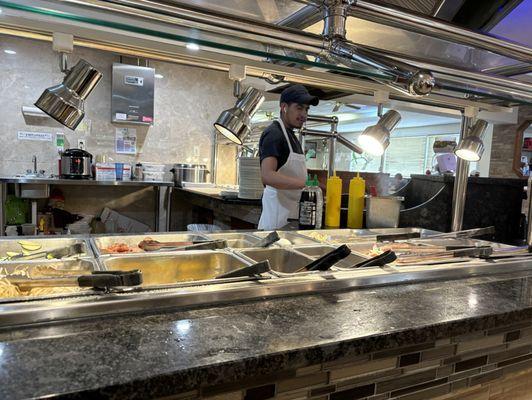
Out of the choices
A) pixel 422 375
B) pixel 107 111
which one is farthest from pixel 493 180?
pixel 107 111

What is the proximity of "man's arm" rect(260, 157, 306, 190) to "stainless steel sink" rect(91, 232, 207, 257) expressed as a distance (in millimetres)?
708

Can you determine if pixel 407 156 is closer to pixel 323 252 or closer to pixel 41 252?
pixel 323 252

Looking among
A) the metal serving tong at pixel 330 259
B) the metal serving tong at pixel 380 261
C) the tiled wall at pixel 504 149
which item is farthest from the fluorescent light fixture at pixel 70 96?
the tiled wall at pixel 504 149

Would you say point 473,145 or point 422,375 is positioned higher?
point 473,145

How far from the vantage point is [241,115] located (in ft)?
4.58

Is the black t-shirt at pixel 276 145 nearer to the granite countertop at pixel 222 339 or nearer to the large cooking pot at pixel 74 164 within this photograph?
the granite countertop at pixel 222 339

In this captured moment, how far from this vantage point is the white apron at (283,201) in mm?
2191

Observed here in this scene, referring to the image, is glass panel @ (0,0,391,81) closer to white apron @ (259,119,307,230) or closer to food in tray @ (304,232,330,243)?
food in tray @ (304,232,330,243)

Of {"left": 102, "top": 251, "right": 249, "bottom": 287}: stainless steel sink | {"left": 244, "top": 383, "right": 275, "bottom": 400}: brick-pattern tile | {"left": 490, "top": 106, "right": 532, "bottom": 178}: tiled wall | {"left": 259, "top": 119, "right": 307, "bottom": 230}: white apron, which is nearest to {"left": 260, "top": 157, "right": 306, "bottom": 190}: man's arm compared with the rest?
{"left": 259, "top": 119, "right": 307, "bottom": 230}: white apron

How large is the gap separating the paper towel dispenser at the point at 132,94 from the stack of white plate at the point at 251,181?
2.06 meters

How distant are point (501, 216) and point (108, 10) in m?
2.21

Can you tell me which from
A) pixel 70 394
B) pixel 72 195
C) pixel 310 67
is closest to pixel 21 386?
pixel 70 394

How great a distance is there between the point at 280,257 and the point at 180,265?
0.36m

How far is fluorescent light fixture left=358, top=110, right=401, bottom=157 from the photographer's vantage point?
1.63 meters
